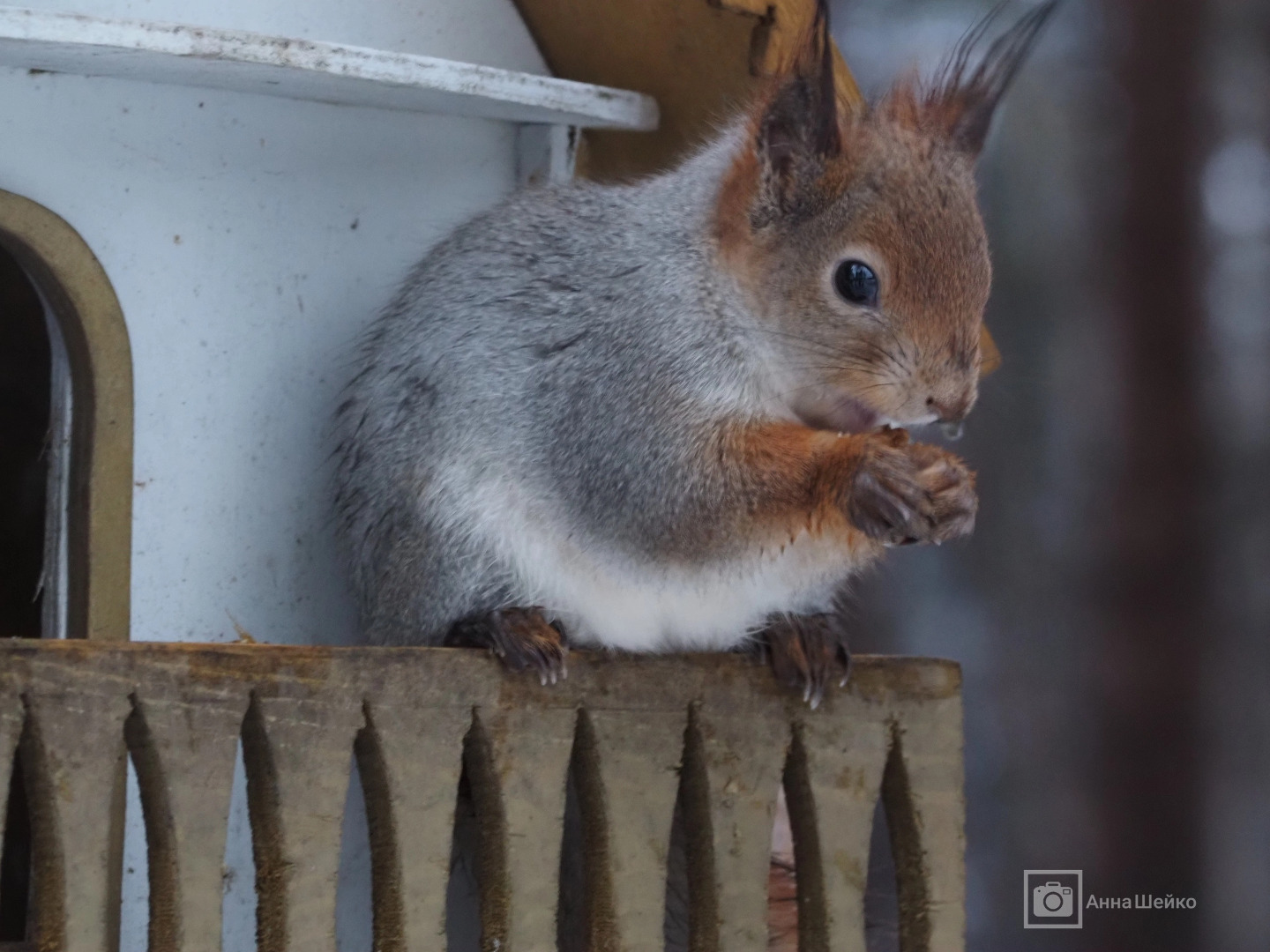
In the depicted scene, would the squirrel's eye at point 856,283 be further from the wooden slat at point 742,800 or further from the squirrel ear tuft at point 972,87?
the wooden slat at point 742,800

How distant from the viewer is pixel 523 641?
3.73 feet

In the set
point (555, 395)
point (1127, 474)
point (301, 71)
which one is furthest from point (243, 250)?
point (1127, 474)

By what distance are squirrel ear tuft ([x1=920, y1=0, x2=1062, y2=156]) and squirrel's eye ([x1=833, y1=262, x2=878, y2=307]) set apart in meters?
0.18

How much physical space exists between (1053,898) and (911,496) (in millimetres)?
667

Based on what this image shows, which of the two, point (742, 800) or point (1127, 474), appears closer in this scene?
point (742, 800)

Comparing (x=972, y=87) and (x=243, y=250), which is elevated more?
(x=972, y=87)

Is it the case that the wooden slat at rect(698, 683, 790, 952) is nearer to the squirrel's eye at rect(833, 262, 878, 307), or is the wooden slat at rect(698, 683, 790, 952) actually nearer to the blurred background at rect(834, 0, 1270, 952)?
the squirrel's eye at rect(833, 262, 878, 307)

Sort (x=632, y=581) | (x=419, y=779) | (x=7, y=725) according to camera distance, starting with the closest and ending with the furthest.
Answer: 1. (x=7, y=725)
2. (x=419, y=779)
3. (x=632, y=581)

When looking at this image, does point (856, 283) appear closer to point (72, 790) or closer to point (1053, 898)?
point (72, 790)

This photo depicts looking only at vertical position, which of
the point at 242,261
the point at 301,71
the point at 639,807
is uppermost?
the point at 301,71

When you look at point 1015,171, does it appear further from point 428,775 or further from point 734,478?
point 428,775

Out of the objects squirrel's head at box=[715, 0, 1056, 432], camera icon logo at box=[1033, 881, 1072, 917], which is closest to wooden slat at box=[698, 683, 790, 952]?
squirrel's head at box=[715, 0, 1056, 432]

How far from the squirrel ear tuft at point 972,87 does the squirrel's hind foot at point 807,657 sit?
1.31 feet

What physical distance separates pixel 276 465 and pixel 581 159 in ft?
1.39
